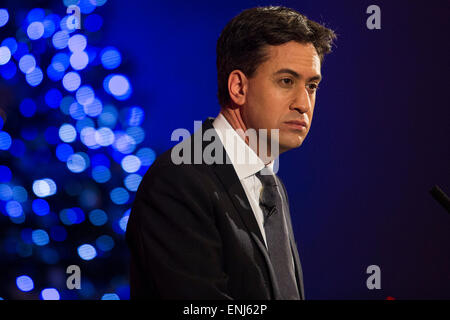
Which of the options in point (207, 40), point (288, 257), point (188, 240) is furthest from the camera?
point (207, 40)

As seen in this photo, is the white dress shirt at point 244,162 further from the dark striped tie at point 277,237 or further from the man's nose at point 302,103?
the man's nose at point 302,103

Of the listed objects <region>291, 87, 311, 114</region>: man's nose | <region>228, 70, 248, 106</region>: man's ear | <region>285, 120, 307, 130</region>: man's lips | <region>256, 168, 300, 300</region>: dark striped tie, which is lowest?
<region>256, 168, 300, 300</region>: dark striped tie

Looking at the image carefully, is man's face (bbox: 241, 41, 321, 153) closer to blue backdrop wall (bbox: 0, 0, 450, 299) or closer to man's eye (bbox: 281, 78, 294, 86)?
man's eye (bbox: 281, 78, 294, 86)

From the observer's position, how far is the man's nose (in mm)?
1048

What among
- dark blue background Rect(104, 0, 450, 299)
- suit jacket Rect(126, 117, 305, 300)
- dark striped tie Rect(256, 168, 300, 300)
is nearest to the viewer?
suit jacket Rect(126, 117, 305, 300)

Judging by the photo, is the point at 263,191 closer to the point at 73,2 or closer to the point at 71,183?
the point at 71,183

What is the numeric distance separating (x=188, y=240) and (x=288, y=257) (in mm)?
252

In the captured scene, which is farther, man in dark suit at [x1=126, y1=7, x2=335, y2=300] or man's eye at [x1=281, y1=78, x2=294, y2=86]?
man's eye at [x1=281, y1=78, x2=294, y2=86]

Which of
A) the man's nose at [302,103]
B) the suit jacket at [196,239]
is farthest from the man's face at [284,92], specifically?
the suit jacket at [196,239]

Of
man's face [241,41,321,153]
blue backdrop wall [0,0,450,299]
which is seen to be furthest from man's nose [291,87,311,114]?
blue backdrop wall [0,0,450,299]

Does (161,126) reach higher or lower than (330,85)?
lower

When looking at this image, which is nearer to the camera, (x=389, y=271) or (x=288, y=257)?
(x=288, y=257)

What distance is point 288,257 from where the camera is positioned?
1.03 m
